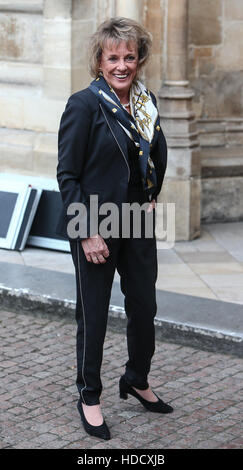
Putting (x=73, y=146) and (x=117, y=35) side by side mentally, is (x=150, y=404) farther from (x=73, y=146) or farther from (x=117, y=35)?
(x=117, y=35)

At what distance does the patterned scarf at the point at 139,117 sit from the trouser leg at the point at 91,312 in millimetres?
409

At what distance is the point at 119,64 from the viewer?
14.5 ft

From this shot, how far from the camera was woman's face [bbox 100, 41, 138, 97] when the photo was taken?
439 cm

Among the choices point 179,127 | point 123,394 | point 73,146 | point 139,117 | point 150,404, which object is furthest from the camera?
point 179,127

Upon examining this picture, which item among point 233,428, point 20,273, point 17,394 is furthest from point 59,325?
point 233,428

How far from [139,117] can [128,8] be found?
133 inches

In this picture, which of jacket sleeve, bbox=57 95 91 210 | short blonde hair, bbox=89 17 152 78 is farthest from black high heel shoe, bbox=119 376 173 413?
A: short blonde hair, bbox=89 17 152 78

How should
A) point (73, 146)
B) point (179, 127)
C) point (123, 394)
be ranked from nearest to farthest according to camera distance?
point (73, 146) < point (123, 394) < point (179, 127)

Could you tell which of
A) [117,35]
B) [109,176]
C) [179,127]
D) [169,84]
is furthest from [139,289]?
[169,84]

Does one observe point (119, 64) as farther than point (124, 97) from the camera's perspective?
No

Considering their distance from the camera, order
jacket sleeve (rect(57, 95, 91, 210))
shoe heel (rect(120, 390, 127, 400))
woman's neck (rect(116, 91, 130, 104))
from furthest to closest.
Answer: shoe heel (rect(120, 390, 127, 400)), woman's neck (rect(116, 91, 130, 104)), jacket sleeve (rect(57, 95, 91, 210))

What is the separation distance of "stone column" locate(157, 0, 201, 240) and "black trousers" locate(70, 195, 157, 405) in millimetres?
3388

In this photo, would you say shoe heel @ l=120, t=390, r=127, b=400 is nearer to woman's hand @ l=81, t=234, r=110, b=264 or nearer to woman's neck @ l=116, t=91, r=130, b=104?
woman's hand @ l=81, t=234, r=110, b=264

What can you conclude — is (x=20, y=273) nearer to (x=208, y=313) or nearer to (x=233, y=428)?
(x=208, y=313)
